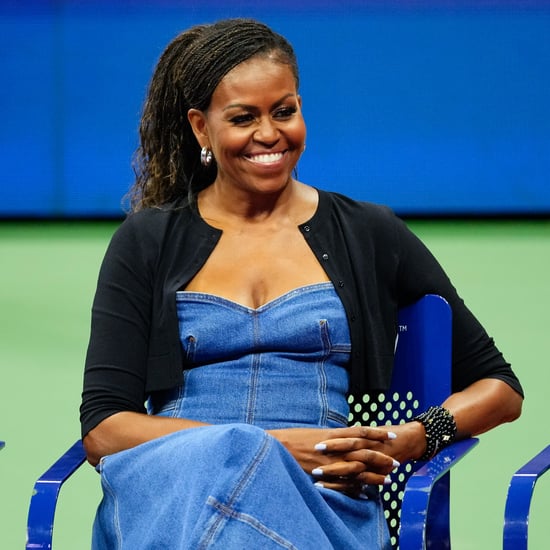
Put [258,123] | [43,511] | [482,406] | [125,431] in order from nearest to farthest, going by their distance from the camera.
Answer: [43,511] < [125,431] < [482,406] < [258,123]

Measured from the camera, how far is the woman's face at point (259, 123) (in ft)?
9.34

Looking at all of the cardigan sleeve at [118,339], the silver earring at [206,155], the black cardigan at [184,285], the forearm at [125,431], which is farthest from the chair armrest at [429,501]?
the silver earring at [206,155]

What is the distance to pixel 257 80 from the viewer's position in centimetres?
285

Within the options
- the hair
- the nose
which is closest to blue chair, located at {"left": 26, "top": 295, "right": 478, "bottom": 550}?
the nose

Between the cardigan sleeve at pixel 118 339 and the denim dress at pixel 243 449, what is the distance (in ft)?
0.24

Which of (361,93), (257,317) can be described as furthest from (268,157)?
(361,93)

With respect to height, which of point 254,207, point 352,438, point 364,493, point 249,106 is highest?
point 249,106

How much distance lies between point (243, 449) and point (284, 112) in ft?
2.64

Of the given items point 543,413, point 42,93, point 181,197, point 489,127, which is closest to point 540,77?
point 489,127

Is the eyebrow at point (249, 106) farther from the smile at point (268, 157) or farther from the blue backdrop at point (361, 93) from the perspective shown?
the blue backdrop at point (361, 93)

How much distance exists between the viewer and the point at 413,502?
2.33 metres

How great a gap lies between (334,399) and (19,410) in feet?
7.70

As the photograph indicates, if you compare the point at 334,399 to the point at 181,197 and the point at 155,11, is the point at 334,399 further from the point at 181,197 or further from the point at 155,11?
the point at 155,11

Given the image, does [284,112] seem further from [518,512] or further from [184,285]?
[518,512]
